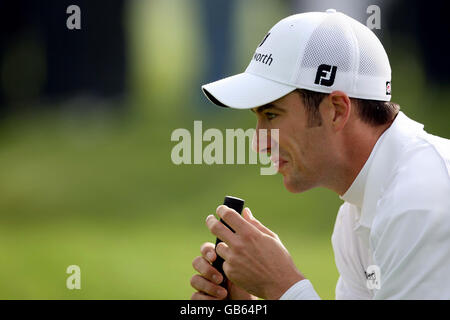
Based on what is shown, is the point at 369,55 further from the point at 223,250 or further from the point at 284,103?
the point at 223,250

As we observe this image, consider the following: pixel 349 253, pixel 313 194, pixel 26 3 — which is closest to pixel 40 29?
pixel 26 3

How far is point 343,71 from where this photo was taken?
7.08ft

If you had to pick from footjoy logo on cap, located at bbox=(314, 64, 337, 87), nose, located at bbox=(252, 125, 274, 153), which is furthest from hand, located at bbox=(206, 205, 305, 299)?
footjoy logo on cap, located at bbox=(314, 64, 337, 87)

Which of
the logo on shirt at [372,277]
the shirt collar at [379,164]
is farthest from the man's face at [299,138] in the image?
the logo on shirt at [372,277]

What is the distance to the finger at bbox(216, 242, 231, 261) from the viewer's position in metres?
2.12

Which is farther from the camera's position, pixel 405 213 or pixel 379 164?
pixel 379 164

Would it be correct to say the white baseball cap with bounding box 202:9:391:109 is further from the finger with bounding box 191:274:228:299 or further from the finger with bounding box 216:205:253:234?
the finger with bounding box 191:274:228:299

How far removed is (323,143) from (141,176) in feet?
19.5

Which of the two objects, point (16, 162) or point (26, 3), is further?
point (26, 3)

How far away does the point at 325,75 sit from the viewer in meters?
2.16

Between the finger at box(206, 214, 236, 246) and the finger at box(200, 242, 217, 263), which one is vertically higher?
the finger at box(206, 214, 236, 246)

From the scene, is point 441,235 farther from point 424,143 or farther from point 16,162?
point 16,162

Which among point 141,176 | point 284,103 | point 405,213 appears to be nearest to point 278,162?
point 284,103
